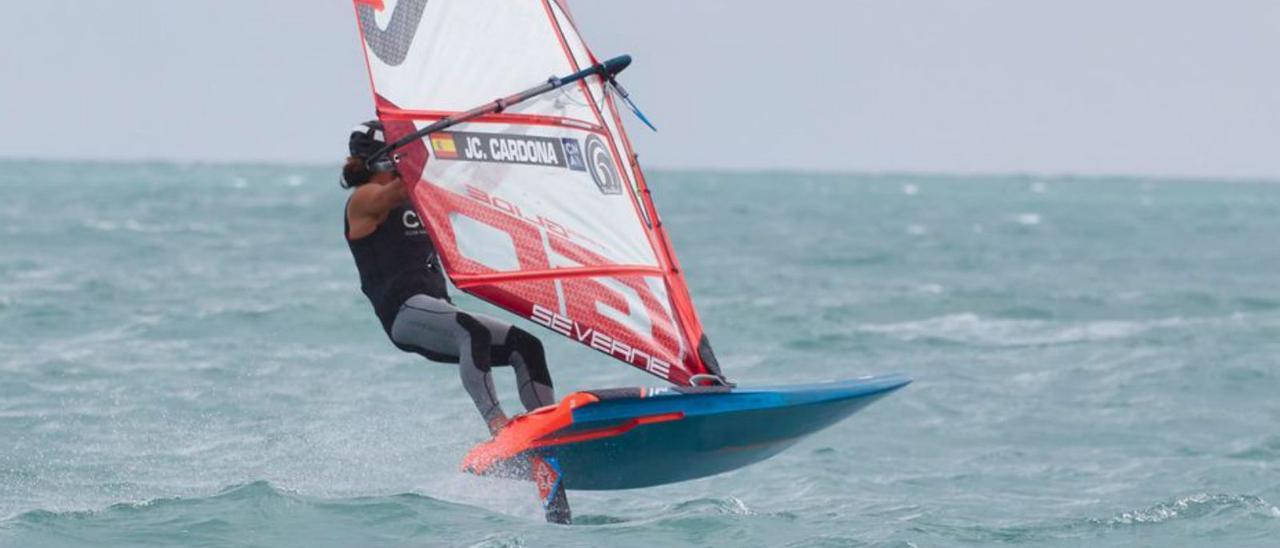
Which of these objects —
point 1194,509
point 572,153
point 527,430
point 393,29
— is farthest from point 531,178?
point 1194,509

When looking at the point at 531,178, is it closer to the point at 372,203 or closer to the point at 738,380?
the point at 372,203

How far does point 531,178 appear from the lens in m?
7.60

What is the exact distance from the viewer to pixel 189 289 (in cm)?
2152

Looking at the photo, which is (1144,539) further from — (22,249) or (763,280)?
(22,249)

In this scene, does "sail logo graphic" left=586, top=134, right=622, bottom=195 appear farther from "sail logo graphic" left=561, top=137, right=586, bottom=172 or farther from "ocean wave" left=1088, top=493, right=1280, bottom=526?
"ocean wave" left=1088, top=493, right=1280, bottom=526

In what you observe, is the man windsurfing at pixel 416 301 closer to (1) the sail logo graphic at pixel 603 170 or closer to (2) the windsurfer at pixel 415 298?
(2) the windsurfer at pixel 415 298

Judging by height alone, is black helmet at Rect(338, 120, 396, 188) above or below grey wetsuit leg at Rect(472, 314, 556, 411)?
above

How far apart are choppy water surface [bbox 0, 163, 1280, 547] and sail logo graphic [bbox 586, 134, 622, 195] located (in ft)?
5.21

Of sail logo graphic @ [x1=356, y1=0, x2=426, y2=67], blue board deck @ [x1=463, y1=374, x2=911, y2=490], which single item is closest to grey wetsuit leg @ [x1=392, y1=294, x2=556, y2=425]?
blue board deck @ [x1=463, y1=374, x2=911, y2=490]

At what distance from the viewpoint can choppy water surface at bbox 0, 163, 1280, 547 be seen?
8680 mm

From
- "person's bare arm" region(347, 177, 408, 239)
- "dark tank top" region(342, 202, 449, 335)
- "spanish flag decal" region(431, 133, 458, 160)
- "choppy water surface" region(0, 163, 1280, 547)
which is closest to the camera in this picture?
"spanish flag decal" region(431, 133, 458, 160)

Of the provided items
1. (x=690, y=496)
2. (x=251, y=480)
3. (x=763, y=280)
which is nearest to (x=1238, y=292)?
(x=763, y=280)

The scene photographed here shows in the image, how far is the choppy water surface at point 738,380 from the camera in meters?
8.68

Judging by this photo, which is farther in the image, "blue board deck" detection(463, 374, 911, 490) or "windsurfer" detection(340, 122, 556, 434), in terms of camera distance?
"windsurfer" detection(340, 122, 556, 434)
